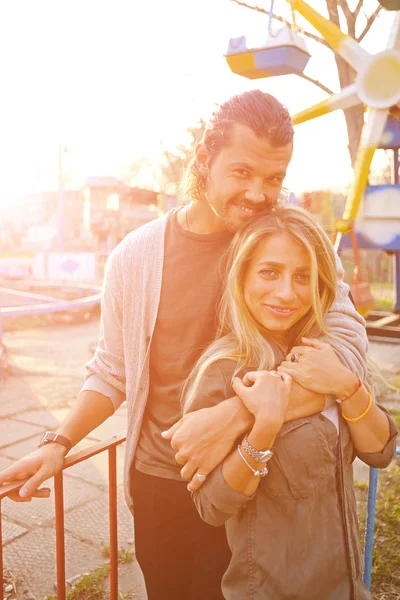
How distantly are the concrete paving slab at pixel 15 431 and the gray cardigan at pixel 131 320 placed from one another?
2937 mm

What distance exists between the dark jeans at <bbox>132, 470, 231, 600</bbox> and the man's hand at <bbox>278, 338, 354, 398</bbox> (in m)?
0.59

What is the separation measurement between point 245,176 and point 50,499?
9.49 feet

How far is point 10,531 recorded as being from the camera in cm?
315

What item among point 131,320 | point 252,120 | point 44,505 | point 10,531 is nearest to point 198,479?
point 131,320

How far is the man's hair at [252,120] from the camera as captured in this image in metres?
1.45

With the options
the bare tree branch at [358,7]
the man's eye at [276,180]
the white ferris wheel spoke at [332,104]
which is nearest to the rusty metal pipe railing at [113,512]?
the man's eye at [276,180]

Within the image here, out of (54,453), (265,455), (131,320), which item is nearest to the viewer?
(265,455)

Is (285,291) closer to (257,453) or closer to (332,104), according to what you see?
(257,453)

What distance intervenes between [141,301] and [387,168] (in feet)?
52.9

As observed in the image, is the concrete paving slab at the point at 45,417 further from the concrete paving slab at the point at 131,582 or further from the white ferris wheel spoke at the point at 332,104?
the white ferris wheel spoke at the point at 332,104

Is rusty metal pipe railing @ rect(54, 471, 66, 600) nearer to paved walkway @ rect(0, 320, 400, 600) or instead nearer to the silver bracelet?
the silver bracelet

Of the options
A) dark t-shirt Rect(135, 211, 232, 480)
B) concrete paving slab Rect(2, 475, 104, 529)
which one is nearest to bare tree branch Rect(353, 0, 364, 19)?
concrete paving slab Rect(2, 475, 104, 529)

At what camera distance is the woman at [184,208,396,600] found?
4.02ft

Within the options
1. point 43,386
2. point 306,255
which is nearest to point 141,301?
point 306,255
